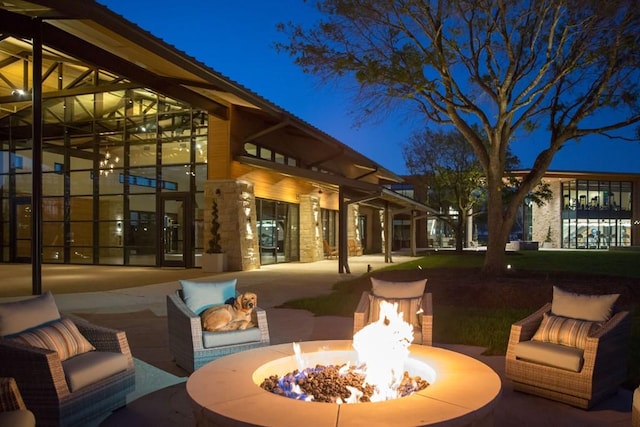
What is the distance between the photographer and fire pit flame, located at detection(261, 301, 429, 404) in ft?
11.0

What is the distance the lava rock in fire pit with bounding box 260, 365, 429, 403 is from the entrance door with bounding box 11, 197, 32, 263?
1937 centimetres

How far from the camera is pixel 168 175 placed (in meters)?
17.1

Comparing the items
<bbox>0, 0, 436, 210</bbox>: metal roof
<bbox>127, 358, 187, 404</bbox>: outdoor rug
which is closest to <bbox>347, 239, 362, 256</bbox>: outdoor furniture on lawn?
<bbox>0, 0, 436, 210</bbox>: metal roof

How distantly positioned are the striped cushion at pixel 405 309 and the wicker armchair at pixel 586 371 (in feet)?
3.82

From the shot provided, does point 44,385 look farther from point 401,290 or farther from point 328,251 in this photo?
point 328,251

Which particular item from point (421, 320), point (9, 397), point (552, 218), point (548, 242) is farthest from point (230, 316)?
point (552, 218)

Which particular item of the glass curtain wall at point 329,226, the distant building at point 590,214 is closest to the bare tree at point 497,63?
the glass curtain wall at point 329,226

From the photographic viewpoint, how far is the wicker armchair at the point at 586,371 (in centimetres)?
388

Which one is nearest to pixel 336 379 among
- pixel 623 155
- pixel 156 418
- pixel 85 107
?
pixel 156 418

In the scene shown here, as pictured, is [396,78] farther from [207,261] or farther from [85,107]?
[85,107]

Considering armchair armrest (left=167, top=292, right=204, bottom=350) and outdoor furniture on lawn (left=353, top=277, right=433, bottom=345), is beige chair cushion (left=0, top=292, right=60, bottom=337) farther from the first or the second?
outdoor furniture on lawn (left=353, top=277, right=433, bottom=345)

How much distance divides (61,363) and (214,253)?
38.8 ft

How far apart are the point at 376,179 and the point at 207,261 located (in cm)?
1724

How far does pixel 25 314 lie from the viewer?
3811 millimetres
